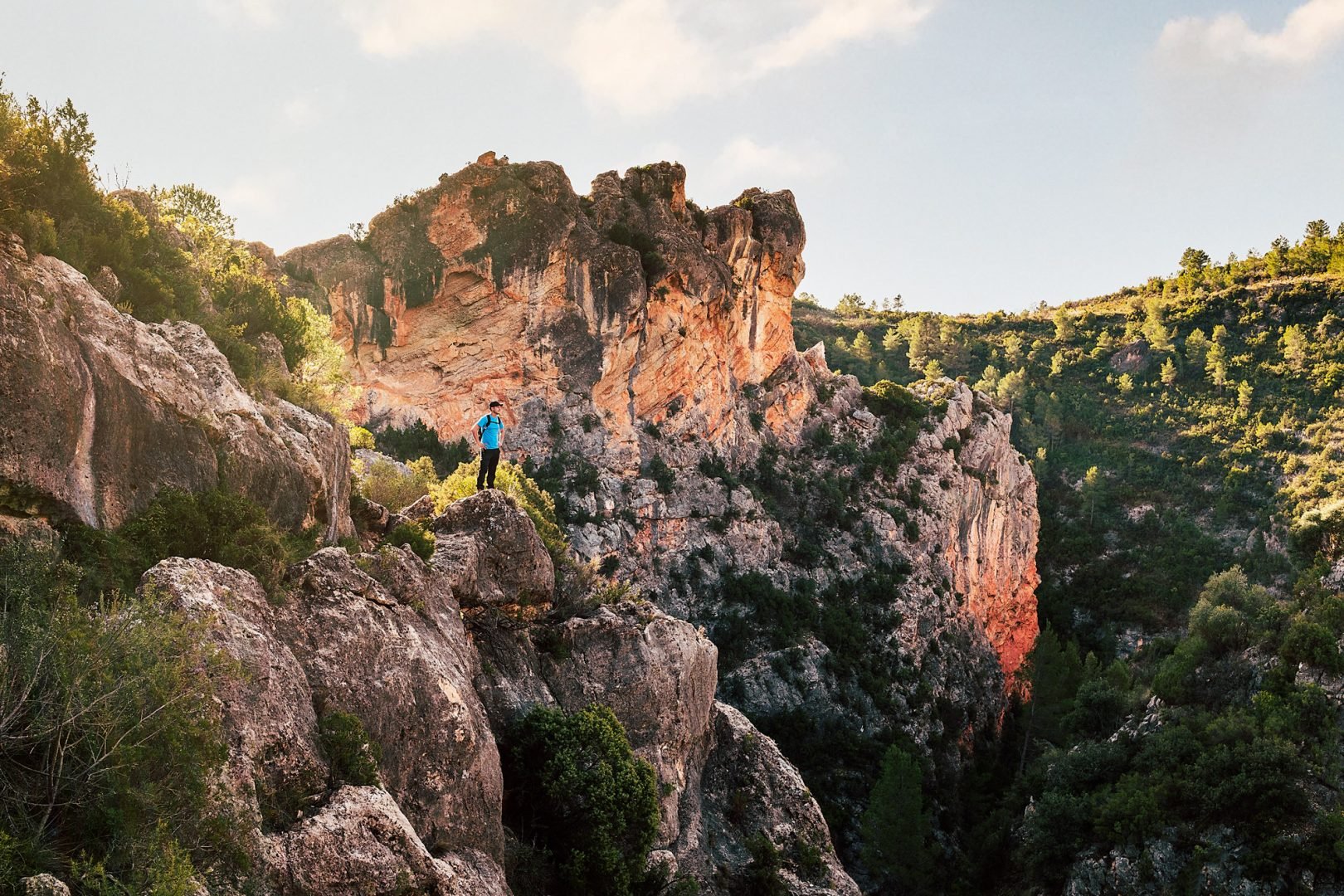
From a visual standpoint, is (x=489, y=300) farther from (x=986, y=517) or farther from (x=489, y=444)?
(x=986, y=517)

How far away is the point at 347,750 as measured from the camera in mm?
13680

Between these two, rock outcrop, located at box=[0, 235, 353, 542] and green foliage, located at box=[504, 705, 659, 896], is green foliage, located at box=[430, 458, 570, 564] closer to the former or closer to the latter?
green foliage, located at box=[504, 705, 659, 896]

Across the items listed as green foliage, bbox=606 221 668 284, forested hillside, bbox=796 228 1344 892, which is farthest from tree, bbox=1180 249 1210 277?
green foliage, bbox=606 221 668 284

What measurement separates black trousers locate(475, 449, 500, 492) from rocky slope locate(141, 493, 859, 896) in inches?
92.6

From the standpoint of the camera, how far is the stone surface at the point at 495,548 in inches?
872

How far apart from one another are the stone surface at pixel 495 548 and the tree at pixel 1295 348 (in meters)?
95.3

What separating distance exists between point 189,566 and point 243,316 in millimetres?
11935

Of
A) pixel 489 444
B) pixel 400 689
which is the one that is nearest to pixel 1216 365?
pixel 489 444

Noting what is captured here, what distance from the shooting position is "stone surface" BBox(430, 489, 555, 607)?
22.1m

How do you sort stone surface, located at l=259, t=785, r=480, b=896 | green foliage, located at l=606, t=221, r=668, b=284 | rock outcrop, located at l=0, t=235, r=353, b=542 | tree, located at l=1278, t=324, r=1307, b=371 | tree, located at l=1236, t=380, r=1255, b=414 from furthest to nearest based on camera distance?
tree, located at l=1278, t=324, r=1307, b=371 → tree, located at l=1236, t=380, r=1255, b=414 → green foliage, located at l=606, t=221, r=668, b=284 → rock outcrop, located at l=0, t=235, r=353, b=542 → stone surface, located at l=259, t=785, r=480, b=896

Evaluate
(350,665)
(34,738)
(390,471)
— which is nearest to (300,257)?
(390,471)

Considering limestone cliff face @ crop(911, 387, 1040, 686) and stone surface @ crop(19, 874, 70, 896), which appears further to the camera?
limestone cliff face @ crop(911, 387, 1040, 686)

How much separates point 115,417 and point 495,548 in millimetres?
10282

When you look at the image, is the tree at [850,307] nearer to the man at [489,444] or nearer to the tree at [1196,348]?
the tree at [1196,348]
